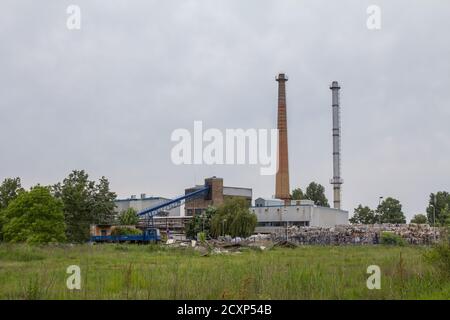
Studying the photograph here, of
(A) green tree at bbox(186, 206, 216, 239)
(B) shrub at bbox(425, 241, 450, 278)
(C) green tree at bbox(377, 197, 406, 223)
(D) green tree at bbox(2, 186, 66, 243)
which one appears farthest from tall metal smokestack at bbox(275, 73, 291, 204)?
(B) shrub at bbox(425, 241, 450, 278)

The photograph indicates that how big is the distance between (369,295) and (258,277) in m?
2.81

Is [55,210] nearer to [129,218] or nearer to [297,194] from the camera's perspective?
[129,218]

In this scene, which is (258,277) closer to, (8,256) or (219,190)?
(8,256)

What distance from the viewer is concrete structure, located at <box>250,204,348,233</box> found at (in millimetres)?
83688

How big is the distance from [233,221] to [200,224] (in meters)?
7.23

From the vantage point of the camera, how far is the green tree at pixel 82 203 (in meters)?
51.9

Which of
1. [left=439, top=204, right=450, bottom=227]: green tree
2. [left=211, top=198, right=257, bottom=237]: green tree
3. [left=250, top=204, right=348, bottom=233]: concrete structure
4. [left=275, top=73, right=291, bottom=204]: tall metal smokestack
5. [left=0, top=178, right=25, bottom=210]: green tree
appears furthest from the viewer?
[left=250, top=204, right=348, bottom=233]: concrete structure

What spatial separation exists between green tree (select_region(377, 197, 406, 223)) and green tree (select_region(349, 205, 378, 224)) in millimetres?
2214

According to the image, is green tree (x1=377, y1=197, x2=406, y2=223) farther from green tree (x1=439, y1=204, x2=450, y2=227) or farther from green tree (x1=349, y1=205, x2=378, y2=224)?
green tree (x1=439, y1=204, x2=450, y2=227)

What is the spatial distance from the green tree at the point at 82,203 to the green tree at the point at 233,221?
66.3ft

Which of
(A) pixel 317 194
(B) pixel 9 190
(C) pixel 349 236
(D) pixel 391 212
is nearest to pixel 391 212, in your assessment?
(D) pixel 391 212

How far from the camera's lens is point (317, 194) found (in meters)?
104
